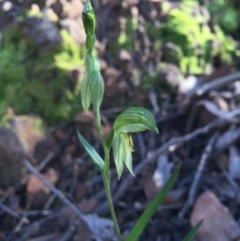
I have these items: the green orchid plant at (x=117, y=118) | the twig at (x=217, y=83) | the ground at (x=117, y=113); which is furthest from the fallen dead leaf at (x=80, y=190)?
the twig at (x=217, y=83)

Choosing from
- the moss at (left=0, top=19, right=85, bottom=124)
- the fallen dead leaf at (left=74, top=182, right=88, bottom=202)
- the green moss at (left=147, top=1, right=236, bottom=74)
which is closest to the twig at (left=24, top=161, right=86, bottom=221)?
the fallen dead leaf at (left=74, top=182, right=88, bottom=202)

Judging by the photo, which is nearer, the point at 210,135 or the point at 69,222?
the point at 69,222

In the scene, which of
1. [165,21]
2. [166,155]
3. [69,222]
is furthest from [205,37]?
[69,222]

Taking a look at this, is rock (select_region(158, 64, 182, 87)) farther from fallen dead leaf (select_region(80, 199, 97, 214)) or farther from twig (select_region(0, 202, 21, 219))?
twig (select_region(0, 202, 21, 219))

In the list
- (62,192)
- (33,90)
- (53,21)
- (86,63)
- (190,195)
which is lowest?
(190,195)

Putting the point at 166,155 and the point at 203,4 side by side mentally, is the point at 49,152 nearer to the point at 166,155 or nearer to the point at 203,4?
the point at 166,155

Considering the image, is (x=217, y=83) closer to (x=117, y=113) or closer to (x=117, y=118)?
(x=117, y=113)
